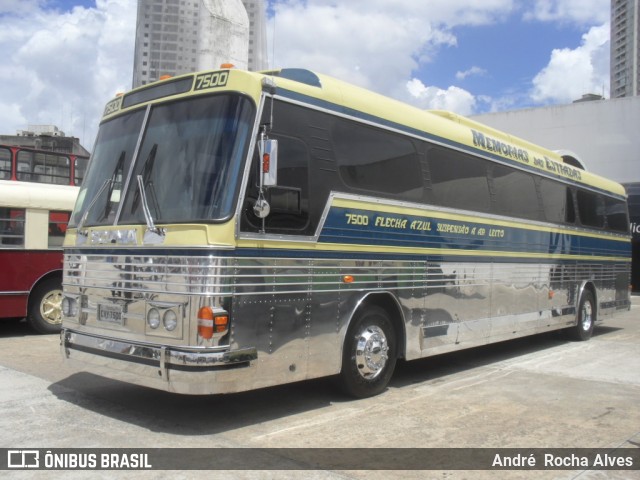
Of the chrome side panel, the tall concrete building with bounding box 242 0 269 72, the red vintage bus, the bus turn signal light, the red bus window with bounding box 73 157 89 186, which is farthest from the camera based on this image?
Answer: the tall concrete building with bounding box 242 0 269 72

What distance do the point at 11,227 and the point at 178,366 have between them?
6.72 metres

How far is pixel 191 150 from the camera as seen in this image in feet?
17.8

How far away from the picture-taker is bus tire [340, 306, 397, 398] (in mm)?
6398

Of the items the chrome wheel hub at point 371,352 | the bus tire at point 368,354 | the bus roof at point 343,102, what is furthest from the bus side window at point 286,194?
the chrome wheel hub at point 371,352

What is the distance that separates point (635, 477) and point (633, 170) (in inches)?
1037

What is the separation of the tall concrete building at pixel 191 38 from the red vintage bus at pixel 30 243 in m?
4.15

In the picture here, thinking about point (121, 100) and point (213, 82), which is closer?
point (213, 82)

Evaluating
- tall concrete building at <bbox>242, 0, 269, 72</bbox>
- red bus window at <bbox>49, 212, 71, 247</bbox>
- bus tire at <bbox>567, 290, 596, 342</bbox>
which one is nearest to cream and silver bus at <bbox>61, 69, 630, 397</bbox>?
bus tire at <bbox>567, 290, 596, 342</bbox>

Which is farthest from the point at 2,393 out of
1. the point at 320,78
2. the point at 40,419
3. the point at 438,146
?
the point at 438,146

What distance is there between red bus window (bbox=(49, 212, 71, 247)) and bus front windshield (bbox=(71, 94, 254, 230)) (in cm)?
492

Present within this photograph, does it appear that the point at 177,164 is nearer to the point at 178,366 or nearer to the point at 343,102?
the point at 178,366

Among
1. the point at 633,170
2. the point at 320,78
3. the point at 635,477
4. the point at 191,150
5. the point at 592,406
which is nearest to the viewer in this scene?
the point at 635,477

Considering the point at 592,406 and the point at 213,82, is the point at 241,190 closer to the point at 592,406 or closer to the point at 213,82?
the point at 213,82

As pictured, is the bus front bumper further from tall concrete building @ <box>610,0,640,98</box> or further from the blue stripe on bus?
tall concrete building @ <box>610,0,640,98</box>
